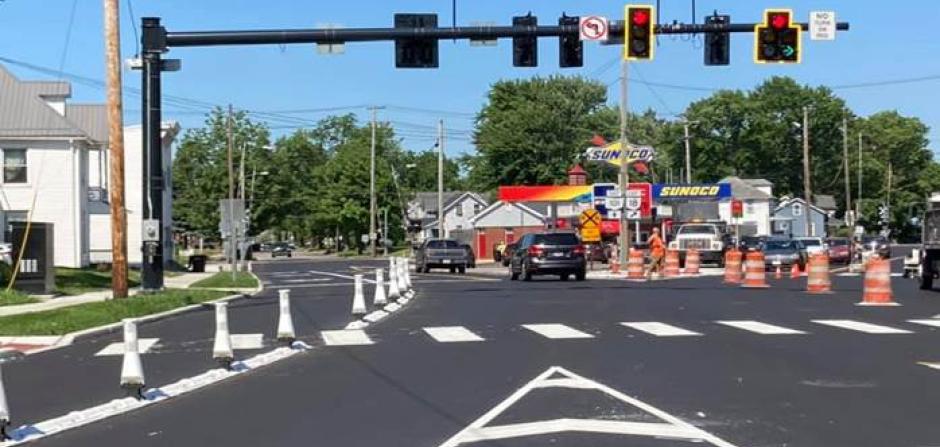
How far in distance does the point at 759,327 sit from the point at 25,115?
121 feet

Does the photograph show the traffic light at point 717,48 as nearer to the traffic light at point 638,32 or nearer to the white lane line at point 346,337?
the traffic light at point 638,32

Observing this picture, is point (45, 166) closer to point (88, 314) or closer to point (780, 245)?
point (88, 314)

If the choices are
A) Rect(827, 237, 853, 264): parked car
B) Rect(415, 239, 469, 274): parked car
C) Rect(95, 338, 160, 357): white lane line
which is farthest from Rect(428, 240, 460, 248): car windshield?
Rect(95, 338, 160, 357): white lane line

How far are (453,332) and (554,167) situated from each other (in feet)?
302

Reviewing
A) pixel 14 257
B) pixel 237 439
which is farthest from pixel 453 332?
pixel 14 257

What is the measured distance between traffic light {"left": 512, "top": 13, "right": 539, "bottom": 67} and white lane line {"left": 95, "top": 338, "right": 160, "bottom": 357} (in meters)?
10.1

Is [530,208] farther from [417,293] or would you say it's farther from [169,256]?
[417,293]

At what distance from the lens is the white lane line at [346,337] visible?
1741 centimetres

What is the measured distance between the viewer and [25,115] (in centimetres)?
4725

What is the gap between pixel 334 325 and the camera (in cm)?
2102

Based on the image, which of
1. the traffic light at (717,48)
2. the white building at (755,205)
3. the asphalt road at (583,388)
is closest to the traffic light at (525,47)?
the traffic light at (717,48)

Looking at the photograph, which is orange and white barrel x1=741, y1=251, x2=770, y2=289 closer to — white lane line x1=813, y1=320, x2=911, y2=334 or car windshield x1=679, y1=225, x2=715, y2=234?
white lane line x1=813, y1=320, x2=911, y2=334

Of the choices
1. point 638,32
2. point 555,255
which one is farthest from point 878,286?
point 555,255

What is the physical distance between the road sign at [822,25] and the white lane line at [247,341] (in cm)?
1307
